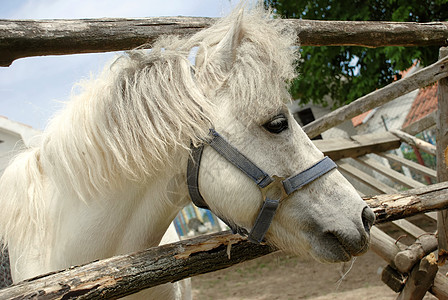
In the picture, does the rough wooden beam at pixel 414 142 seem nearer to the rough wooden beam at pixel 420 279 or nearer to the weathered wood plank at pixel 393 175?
the weathered wood plank at pixel 393 175

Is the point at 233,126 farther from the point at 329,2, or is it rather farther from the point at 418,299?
the point at 329,2

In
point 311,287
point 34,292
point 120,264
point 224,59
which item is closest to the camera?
point 34,292

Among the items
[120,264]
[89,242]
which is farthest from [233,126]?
[89,242]

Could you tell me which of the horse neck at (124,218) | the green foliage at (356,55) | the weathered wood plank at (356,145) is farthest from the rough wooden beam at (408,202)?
the green foliage at (356,55)

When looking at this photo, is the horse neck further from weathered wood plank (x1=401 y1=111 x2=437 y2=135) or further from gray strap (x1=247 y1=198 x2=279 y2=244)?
weathered wood plank (x1=401 y1=111 x2=437 y2=135)

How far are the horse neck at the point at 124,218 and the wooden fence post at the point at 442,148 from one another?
7.33 ft

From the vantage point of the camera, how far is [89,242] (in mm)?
1676

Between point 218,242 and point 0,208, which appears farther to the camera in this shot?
point 0,208

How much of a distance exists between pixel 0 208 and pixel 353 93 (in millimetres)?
7177

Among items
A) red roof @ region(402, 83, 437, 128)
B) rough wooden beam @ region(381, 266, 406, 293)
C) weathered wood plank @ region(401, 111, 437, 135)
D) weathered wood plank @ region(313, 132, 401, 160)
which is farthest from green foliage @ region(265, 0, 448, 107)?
rough wooden beam @ region(381, 266, 406, 293)

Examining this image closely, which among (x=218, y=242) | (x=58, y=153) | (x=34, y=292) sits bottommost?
(x=218, y=242)

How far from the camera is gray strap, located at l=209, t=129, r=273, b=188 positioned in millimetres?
1490

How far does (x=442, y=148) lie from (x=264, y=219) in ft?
7.13

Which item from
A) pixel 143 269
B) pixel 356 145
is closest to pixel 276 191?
pixel 143 269
